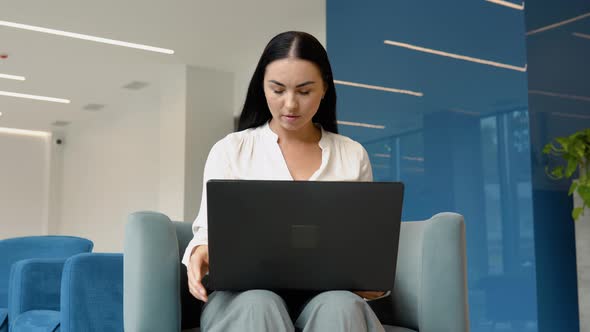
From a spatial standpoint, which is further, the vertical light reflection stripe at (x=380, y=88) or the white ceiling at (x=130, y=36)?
the white ceiling at (x=130, y=36)

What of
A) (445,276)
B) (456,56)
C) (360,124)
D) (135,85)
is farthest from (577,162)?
(135,85)

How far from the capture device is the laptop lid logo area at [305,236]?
1.40 meters

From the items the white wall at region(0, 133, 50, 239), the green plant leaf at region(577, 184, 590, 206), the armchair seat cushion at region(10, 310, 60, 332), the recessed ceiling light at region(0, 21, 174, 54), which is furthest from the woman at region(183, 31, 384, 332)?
the white wall at region(0, 133, 50, 239)

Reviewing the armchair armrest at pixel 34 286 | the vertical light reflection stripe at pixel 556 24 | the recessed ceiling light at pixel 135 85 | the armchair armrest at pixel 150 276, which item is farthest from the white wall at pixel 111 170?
the armchair armrest at pixel 150 276

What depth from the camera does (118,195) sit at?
1025 cm

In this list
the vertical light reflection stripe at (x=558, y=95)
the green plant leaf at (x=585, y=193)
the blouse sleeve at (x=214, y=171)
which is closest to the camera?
the blouse sleeve at (x=214, y=171)

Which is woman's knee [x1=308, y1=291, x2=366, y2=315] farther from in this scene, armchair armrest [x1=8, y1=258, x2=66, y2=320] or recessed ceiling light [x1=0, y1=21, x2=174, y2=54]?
recessed ceiling light [x1=0, y1=21, x2=174, y2=54]

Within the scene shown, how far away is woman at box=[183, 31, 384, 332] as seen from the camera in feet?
4.63

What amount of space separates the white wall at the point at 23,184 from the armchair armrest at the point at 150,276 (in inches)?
442

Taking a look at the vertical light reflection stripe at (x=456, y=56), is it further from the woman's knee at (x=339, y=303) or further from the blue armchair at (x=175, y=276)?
the woman's knee at (x=339, y=303)

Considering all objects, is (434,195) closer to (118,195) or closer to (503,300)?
(503,300)

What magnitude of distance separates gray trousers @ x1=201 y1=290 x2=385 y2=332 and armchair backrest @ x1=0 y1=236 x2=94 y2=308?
2.72m

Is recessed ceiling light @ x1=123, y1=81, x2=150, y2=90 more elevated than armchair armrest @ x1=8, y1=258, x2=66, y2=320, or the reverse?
recessed ceiling light @ x1=123, y1=81, x2=150, y2=90

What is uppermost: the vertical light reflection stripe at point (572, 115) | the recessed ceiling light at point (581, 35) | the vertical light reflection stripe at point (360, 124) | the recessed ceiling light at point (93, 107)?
the recessed ceiling light at point (93, 107)
